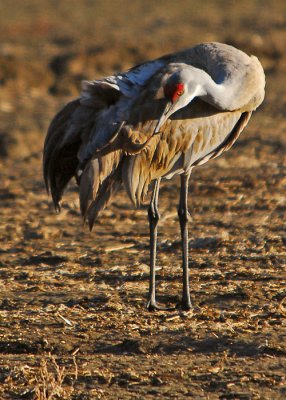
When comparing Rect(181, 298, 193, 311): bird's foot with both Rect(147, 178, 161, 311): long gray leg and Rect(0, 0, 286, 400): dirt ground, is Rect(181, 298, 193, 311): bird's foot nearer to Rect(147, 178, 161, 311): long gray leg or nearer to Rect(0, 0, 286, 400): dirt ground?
Rect(0, 0, 286, 400): dirt ground

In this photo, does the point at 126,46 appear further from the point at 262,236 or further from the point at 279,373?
the point at 279,373

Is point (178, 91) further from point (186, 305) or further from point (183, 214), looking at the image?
point (186, 305)

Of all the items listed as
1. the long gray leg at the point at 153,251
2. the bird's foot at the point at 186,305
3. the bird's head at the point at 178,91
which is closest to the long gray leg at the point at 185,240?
the bird's foot at the point at 186,305

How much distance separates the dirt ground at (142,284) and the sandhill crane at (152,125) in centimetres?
44

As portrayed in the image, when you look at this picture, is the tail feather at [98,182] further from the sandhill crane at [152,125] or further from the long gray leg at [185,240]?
the long gray leg at [185,240]

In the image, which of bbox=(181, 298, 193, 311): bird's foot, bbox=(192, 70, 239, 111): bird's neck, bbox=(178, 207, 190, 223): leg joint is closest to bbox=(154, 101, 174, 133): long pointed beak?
bbox=(192, 70, 239, 111): bird's neck

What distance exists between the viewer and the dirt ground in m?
5.16

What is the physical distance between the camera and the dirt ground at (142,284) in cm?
516

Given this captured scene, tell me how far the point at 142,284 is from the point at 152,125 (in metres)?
1.36

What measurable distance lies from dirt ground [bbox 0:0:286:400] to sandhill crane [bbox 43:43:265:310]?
436 millimetres

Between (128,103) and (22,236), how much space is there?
2.59 m

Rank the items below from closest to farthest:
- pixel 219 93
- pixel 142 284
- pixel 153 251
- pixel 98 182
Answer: pixel 98 182
pixel 219 93
pixel 153 251
pixel 142 284

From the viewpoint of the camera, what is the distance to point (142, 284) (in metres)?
6.83

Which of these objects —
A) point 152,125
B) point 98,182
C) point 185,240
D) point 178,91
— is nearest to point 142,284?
point 185,240
